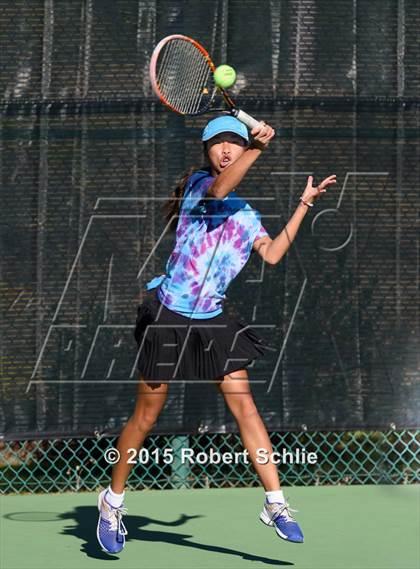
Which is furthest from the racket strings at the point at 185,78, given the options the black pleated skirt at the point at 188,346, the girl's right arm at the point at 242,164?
the black pleated skirt at the point at 188,346

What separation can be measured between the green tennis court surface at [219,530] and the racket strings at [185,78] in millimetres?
1628

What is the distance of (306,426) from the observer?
577 cm

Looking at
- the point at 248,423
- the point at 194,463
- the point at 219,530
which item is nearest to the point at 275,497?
the point at 248,423

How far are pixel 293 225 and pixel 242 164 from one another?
0.30 m

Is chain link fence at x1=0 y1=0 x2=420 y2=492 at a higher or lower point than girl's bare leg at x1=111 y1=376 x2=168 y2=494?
higher

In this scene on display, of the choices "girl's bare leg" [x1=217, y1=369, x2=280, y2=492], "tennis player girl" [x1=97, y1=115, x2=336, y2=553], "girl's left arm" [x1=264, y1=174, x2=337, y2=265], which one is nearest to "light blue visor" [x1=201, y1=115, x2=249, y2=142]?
"tennis player girl" [x1=97, y1=115, x2=336, y2=553]

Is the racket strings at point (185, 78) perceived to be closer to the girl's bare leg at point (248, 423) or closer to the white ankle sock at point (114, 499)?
the girl's bare leg at point (248, 423)

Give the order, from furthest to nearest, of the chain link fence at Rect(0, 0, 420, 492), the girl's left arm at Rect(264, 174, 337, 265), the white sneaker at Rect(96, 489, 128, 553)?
the chain link fence at Rect(0, 0, 420, 492) < the white sneaker at Rect(96, 489, 128, 553) < the girl's left arm at Rect(264, 174, 337, 265)

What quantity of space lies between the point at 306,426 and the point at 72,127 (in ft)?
5.72

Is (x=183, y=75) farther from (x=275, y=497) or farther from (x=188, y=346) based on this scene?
(x=275, y=497)

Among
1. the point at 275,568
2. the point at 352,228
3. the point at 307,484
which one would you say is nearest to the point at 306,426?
the point at 307,484

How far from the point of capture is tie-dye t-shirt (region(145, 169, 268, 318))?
4.32m

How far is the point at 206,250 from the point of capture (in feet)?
14.2

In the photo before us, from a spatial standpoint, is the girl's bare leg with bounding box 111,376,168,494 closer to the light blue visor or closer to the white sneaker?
the white sneaker
